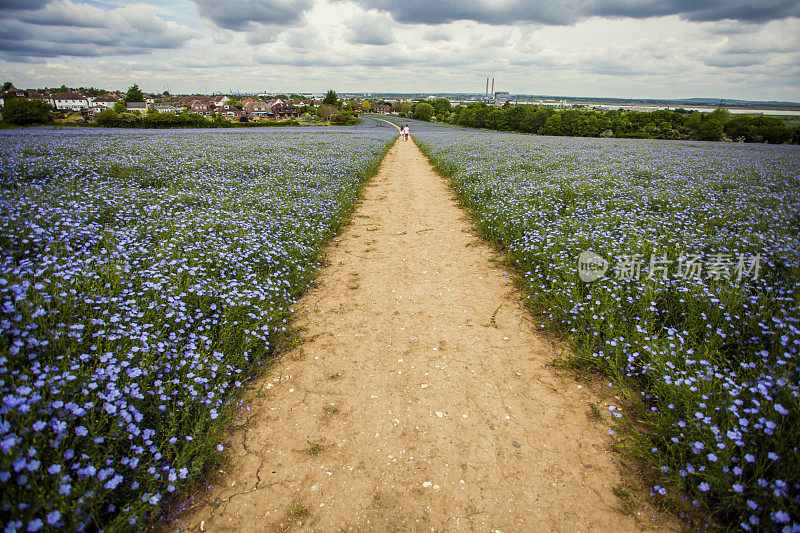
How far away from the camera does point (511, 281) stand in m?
6.86

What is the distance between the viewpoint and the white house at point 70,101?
121500mm

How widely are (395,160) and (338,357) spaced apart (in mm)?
21651

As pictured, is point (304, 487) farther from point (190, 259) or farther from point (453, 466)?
point (190, 259)

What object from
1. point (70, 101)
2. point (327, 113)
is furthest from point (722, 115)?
point (70, 101)

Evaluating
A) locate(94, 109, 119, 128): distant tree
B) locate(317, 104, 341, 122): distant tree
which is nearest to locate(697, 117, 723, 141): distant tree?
locate(317, 104, 341, 122): distant tree

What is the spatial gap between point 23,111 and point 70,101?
115004 millimetres

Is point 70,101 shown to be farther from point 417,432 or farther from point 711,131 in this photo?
point 711,131

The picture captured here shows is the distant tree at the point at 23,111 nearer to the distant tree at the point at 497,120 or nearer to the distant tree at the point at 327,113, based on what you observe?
the distant tree at the point at 327,113

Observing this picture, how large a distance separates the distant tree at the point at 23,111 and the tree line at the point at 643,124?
248 feet

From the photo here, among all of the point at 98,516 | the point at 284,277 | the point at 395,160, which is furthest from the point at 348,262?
the point at 395,160

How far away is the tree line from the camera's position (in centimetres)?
4419

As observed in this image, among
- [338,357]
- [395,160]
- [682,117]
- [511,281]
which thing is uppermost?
[682,117]

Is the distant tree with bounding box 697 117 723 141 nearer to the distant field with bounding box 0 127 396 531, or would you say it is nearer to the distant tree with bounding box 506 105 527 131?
the distant tree with bounding box 506 105 527 131

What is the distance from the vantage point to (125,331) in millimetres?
3490
